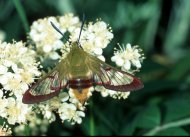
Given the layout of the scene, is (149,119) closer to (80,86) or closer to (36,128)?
(36,128)

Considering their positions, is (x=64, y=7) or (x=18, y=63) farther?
(x=64, y=7)

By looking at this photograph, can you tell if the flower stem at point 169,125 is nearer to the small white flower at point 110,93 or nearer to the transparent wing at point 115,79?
the small white flower at point 110,93

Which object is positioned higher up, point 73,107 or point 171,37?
point 171,37

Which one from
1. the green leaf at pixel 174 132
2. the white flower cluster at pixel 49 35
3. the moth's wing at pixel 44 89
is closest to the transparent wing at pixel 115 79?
the moth's wing at pixel 44 89

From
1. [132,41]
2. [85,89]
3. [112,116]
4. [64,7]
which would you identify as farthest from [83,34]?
[64,7]

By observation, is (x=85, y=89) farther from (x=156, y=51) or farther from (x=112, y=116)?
(x=156, y=51)

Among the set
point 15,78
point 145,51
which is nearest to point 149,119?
point 15,78
